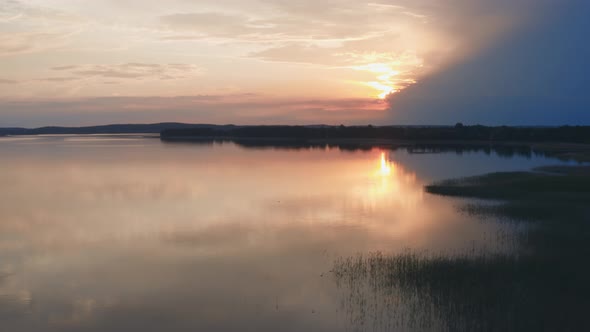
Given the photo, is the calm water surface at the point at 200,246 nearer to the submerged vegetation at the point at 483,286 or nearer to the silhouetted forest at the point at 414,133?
the submerged vegetation at the point at 483,286

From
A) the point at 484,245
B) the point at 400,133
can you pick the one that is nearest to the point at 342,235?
the point at 484,245

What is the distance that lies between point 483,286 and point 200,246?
27.6 feet

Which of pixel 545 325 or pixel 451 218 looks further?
pixel 451 218

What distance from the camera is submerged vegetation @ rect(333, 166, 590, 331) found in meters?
10.0

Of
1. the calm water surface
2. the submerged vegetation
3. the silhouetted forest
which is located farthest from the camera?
the silhouetted forest

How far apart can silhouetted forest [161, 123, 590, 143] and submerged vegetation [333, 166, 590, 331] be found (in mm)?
77174

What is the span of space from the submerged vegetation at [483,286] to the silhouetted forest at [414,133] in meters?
77.2

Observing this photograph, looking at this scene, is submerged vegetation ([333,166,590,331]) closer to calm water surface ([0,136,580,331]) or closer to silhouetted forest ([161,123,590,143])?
calm water surface ([0,136,580,331])

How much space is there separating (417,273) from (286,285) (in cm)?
316

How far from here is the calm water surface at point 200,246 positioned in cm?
1094

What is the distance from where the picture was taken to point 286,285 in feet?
41.4

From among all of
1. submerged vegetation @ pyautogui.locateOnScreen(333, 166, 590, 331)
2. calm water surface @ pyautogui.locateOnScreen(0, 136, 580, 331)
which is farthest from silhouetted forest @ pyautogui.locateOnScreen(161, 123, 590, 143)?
submerged vegetation @ pyautogui.locateOnScreen(333, 166, 590, 331)

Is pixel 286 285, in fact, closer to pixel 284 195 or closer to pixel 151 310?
pixel 151 310

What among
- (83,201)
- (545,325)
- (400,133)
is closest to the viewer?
(545,325)
